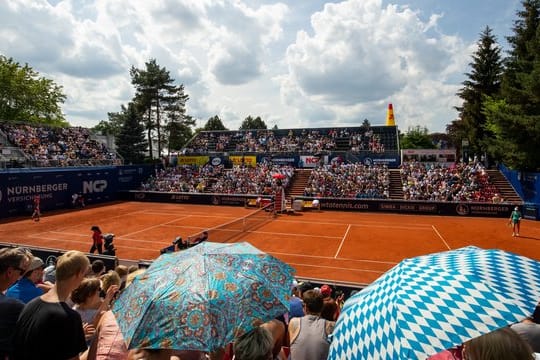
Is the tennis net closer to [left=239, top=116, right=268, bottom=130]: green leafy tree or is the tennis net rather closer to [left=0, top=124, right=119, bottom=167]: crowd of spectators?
[left=0, top=124, right=119, bottom=167]: crowd of spectators

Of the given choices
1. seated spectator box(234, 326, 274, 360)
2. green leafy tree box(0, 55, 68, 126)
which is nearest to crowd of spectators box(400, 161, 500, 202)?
seated spectator box(234, 326, 274, 360)

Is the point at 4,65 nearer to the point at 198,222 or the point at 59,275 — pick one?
the point at 198,222

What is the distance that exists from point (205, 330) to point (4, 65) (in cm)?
5915

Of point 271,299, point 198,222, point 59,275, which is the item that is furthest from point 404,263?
point 198,222

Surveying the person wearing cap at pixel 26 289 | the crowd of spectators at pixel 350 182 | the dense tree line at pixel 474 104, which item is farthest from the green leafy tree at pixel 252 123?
the person wearing cap at pixel 26 289

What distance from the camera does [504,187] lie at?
32156mm

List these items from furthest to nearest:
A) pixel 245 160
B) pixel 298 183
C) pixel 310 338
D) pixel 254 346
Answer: pixel 245 160 → pixel 298 183 → pixel 310 338 → pixel 254 346

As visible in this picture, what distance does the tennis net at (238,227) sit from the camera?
1930cm

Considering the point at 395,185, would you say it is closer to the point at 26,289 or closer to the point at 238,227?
the point at 238,227

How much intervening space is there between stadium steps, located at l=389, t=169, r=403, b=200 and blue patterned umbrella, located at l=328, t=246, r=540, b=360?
3199 centimetres

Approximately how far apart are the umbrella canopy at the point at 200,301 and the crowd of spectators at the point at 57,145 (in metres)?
34.8

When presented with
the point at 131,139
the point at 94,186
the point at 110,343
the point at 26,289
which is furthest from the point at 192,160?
the point at 110,343

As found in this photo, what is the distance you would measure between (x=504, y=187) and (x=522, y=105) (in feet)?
24.4

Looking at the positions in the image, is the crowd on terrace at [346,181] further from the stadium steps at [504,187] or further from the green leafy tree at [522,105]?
the green leafy tree at [522,105]
